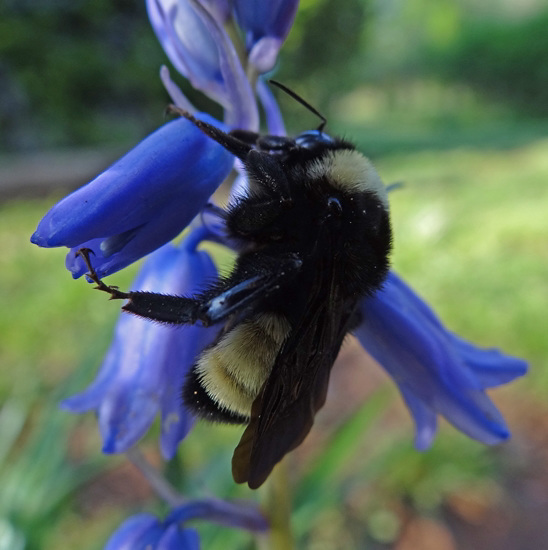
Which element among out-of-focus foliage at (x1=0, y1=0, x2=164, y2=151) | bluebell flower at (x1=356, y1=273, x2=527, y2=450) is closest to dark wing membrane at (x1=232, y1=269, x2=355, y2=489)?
bluebell flower at (x1=356, y1=273, x2=527, y2=450)

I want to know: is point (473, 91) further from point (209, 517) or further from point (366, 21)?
point (209, 517)

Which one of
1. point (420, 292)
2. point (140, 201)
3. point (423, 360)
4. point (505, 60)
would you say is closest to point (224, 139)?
point (140, 201)

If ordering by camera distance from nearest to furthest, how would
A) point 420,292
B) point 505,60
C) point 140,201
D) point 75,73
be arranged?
point 140,201 → point 420,292 → point 75,73 → point 505,60

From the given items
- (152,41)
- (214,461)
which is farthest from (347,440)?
(152,41)

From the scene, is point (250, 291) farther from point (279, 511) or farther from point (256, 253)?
point (279, 511)

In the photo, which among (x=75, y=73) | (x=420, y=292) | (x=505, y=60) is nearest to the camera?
(x=420, y=292)

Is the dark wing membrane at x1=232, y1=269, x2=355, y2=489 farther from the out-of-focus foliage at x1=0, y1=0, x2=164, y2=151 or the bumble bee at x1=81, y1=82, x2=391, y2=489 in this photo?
the out-of-focus foliage at x1=0, y1=0, x2=164, y2=151
